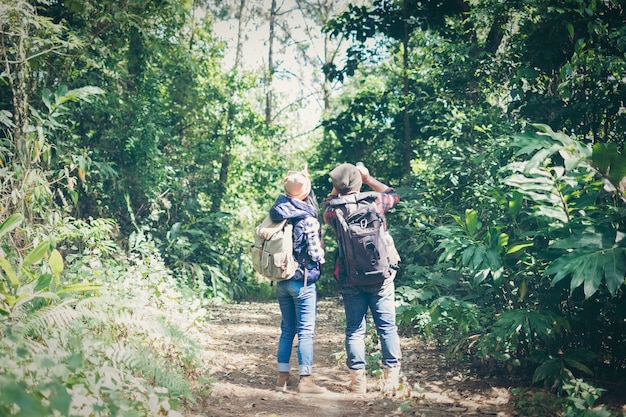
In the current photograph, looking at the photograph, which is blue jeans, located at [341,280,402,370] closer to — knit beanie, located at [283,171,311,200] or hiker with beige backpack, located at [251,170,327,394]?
hiker with beige backpack, located at [251,170,327,394]

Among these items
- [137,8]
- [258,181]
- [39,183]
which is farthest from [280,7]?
[39,183]

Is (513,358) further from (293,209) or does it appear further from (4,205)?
(4,205)

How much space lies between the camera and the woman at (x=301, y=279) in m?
4.50

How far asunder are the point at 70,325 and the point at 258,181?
29.7 ft

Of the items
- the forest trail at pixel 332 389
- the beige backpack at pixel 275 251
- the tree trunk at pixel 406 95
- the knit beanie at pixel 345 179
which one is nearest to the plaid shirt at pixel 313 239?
the beige backpack at pixel 275 251

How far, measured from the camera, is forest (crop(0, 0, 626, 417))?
351cm

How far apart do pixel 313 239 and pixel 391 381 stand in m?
1.36

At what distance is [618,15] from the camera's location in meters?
5.04

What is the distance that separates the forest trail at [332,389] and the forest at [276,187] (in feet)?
0.96

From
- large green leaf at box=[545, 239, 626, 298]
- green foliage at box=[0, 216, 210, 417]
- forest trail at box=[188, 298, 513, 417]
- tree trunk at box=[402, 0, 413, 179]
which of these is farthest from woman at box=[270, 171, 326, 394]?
tree trunk at box=[402, 0, 413, 179]

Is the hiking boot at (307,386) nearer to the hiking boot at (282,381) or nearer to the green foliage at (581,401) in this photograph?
the hiking boot at (282,381)

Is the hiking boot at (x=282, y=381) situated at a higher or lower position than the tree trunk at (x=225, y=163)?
lower

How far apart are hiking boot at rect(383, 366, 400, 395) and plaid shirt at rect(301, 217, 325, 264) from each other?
108 centimetres

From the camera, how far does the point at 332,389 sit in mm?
4734
